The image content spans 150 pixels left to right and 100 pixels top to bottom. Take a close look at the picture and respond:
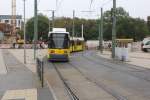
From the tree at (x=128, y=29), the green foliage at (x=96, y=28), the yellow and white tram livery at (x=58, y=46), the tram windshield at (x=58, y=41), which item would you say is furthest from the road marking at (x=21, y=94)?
the tree at (x=128, y=29)

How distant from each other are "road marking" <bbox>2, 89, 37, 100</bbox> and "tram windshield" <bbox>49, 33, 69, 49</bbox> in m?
24.5

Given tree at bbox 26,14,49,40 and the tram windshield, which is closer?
the tram windshield

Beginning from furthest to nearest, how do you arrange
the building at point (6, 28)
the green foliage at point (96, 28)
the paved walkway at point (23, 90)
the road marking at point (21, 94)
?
the building at point (6, 28) < the green foliage at point (96, 28) < the paved walkway at point (23, 90) < the road marking at point (21, 94)

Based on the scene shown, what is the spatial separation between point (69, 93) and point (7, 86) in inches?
164

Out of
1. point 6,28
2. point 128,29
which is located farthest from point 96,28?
point 6,28

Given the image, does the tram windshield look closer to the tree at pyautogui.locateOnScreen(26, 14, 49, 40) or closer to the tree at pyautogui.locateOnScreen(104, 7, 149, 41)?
the tree at pyautogui.locateOnScreen(26, 14, 49, 40)

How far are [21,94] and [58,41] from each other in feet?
86.3

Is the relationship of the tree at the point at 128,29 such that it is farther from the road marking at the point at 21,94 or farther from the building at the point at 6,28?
the road marking at the point at 21,94

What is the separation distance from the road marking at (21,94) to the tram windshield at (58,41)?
80.5 feet

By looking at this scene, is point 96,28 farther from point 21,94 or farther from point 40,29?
point 21,94

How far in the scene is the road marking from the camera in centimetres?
1661

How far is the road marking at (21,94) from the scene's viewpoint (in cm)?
1661

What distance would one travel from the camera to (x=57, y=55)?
43.8 m

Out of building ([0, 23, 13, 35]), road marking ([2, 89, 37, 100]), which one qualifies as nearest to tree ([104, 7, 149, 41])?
building ([0, 23, 13, 35])
